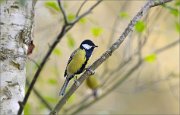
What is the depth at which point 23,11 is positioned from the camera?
1.52m

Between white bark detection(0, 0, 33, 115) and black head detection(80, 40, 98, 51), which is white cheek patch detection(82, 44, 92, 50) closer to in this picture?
black head detection(80, 40, 98, 51)

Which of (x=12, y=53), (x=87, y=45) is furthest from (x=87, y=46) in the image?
(x=12, y=53)

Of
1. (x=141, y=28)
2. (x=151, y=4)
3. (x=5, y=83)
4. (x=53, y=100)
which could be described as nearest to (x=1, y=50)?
(x=5, y=83)

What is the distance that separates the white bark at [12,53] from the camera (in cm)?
147

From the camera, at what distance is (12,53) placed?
1484 millimetres

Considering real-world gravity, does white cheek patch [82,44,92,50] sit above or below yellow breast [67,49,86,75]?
above

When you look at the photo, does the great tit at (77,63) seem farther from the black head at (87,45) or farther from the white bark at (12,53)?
the white bark at (12,53)

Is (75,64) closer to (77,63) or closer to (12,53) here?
(77,63)

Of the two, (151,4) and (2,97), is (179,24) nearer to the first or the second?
(151,4)

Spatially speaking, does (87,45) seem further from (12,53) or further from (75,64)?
(12,53)

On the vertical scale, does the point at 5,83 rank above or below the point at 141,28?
below

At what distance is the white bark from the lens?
1469 mm

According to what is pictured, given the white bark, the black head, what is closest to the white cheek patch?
the black head

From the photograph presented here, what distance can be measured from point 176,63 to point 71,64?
4374mm
